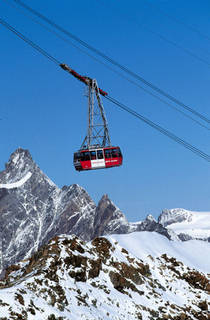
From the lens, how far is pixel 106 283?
49.9m

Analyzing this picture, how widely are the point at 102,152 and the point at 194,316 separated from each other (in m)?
21.4

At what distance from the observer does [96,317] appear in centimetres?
3916

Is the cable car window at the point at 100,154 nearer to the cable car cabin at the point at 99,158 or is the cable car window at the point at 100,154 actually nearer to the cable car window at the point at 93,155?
the cable car cabin at the point at 99,158

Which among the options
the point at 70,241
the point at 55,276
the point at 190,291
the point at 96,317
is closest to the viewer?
the point at 96,317

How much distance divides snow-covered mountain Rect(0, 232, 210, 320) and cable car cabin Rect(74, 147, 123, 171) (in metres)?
9.39

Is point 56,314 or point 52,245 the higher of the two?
point 52,245

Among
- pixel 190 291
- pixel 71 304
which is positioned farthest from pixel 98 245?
pixel 71 304

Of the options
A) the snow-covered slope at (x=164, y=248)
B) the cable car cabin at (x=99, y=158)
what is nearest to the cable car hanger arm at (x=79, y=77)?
the cable car cabin at (x=99, y=158)

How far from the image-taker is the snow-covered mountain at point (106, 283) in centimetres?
3781

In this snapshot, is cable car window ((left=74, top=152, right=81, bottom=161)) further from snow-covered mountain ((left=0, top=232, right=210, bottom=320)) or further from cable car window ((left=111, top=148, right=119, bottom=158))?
snow-covered mountain ((left=0, top=232, right=210, bottom=320))

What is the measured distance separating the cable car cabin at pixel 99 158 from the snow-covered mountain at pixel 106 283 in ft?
30.8

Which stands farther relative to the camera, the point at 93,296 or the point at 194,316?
the point at 194,316

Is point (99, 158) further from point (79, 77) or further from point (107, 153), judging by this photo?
point (79, 77)

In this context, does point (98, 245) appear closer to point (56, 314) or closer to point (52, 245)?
point (52, 245)
